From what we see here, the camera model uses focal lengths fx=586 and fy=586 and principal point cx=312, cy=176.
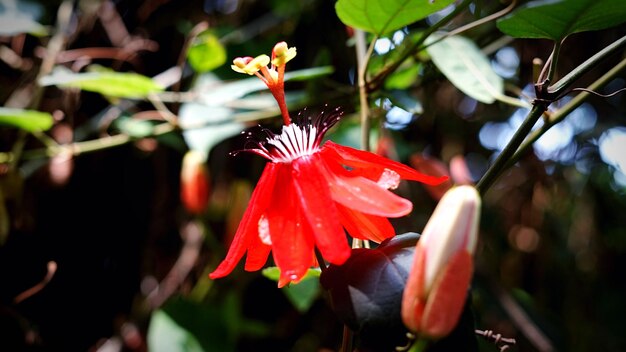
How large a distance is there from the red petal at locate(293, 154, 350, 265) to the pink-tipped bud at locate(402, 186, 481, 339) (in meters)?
0.05

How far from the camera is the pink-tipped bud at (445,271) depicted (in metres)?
0.33

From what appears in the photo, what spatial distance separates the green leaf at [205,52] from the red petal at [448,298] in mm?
624

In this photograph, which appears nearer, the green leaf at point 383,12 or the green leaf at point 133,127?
the green leaf at point 383,12

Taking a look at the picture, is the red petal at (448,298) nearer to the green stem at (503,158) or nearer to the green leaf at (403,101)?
the green stem at (503,158)

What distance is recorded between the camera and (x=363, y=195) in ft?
1.35

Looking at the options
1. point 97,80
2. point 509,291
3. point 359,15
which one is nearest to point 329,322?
point 509,291

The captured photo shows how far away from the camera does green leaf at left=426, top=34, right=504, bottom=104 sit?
0.67m

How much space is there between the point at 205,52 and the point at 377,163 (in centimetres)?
51

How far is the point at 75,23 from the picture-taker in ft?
3.81

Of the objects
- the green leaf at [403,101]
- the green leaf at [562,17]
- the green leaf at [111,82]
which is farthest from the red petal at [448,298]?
the green leaf at [111,82]

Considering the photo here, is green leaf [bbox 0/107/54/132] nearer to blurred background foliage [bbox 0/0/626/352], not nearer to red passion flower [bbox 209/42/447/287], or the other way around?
blurred background foliage [bbox 0/0/626/352]

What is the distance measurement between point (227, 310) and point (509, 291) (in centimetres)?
55

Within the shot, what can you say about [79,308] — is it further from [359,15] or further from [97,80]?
[359,15]

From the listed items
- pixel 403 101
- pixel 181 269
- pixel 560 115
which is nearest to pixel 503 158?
pixel 560 115
